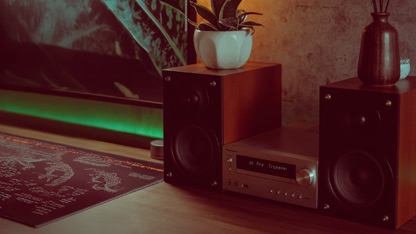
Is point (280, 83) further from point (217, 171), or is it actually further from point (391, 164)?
point (391, 164)

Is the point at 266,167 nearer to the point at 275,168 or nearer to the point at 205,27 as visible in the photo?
the point at 275,168

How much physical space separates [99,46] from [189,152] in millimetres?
941

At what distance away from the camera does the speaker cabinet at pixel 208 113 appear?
2068 millimetres

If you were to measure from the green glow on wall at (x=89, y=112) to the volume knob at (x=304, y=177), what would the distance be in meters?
1.00

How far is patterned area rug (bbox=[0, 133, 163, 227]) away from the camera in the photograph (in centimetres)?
198

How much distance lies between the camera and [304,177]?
6.21ft

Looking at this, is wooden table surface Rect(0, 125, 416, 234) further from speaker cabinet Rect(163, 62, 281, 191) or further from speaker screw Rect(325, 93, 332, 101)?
speaker screw Rect(325, 93, 332, 101)

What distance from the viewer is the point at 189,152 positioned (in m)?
2.20

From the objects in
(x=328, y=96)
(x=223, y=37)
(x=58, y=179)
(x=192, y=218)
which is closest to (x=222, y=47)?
(x=223, y=37)

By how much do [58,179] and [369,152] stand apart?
110cm

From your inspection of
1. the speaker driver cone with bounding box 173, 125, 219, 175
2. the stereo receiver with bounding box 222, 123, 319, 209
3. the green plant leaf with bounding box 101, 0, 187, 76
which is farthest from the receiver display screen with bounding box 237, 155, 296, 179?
the green plant leaf with bounding box 101, 0, 187, 76

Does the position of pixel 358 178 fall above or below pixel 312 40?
below

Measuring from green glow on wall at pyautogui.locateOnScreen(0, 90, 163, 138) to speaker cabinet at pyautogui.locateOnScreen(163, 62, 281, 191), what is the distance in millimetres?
594

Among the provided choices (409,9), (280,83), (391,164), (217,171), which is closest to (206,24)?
(280,83)
